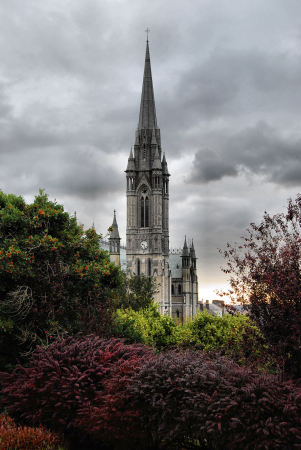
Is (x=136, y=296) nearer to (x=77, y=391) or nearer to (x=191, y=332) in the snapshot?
(x=191, y=332)

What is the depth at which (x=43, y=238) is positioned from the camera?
1402 centimetres

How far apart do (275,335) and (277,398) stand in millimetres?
2977

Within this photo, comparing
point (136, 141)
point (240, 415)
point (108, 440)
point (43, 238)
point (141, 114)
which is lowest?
point (108, 440)

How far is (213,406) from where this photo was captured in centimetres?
809

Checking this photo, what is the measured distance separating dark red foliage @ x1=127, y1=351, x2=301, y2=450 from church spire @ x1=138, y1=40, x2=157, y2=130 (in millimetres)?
82559

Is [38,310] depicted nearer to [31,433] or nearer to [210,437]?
[31,433]

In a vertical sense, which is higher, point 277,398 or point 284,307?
point 284,307

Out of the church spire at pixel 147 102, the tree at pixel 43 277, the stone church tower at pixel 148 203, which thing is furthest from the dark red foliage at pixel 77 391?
the church spire at pixel 147 102

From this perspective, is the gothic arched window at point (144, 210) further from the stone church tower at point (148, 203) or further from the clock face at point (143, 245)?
the clock face at point (143, 245)

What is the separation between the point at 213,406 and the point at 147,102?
8521cm

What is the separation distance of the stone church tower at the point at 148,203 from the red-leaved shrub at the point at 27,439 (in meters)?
70.4

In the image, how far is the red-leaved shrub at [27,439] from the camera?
8.46 metres

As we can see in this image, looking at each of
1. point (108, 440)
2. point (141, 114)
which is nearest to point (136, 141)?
point (141, 114)

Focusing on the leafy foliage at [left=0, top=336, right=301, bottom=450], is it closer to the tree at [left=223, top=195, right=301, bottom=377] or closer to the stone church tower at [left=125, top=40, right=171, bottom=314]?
the tree at [left=223, top=195, right=301, bottom=377]
